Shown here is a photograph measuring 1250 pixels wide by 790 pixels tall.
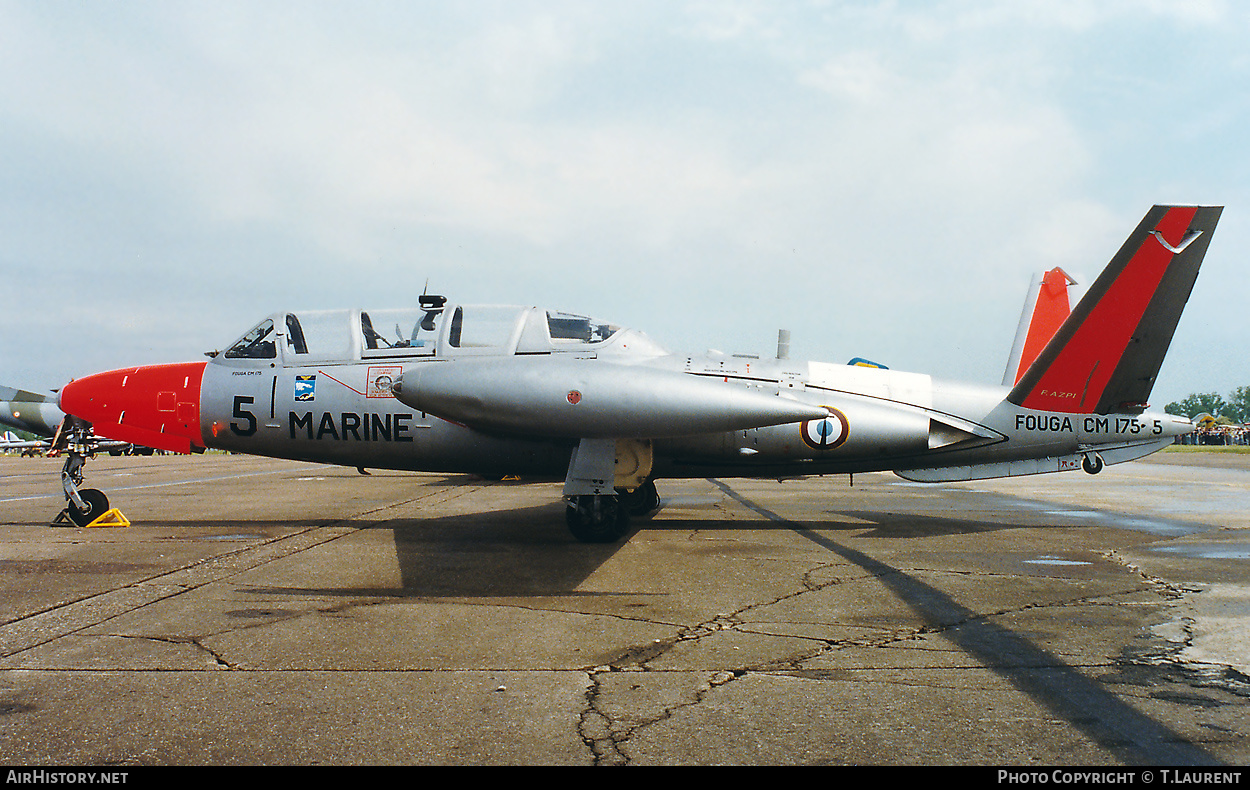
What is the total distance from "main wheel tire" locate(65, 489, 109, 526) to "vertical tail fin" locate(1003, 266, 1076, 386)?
1620 cm

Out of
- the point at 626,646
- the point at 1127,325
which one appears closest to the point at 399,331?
the point at 626,646

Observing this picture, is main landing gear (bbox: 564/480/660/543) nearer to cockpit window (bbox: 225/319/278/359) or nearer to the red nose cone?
cockpit window (bbox: 225/319/278/359)

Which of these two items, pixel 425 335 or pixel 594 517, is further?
pixel 425 335

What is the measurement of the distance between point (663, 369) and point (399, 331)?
3639mm

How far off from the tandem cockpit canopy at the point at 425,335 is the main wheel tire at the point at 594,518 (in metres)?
1.94

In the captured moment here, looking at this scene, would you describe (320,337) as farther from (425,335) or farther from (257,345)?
(425,335)

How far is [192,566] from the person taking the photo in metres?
8.31

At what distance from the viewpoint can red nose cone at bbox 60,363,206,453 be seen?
10.9 meters

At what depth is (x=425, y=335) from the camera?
10398 mm

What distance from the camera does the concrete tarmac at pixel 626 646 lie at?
3703mm

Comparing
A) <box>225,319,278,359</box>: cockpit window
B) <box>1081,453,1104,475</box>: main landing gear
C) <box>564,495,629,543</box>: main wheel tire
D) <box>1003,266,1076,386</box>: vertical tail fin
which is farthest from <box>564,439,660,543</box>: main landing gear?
<box>1003,266,1076,386</box>: vertical tail fin

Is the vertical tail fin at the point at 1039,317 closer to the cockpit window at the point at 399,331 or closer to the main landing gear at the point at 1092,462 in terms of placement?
the main landing gear at the point at 1092,462
